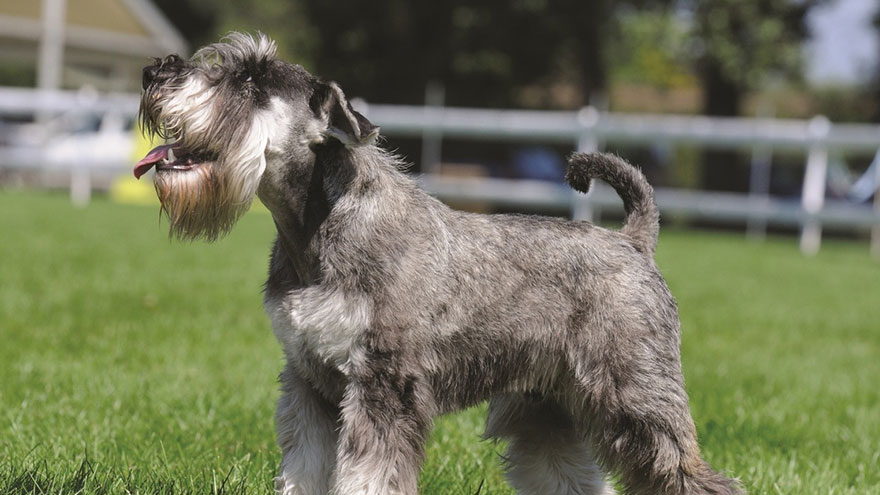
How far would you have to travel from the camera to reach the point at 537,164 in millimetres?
30469

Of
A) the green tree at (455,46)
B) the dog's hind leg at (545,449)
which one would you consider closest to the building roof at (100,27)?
the green tree at (455,46)

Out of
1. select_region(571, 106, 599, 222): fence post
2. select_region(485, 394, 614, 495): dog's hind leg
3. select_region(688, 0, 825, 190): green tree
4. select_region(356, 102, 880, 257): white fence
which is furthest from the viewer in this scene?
select_region(688, 0, 825, 190): green tree

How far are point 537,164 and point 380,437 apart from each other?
27.6 meters

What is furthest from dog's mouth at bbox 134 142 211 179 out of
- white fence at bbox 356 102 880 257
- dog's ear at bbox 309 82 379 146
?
white fence at bbox 356 102 880 257

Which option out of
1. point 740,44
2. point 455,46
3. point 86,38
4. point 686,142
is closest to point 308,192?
point 686,142

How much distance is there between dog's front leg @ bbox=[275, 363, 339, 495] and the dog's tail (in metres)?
1.35

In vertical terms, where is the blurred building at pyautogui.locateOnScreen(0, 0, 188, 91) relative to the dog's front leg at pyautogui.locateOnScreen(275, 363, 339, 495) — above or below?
above

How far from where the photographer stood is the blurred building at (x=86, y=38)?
25.9 m

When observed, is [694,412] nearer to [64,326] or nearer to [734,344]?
[734,344]

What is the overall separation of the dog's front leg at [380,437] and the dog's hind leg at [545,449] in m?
0.79

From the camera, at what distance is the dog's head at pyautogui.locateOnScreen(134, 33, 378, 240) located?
10.9 feet

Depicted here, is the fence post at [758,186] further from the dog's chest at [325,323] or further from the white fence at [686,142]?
the dog's chest at [325,323]

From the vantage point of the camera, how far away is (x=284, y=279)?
3525mm

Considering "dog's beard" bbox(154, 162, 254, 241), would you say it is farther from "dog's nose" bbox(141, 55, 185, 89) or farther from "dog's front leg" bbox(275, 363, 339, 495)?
"dog's front leg" bbox(275, 363, 339, 495)
